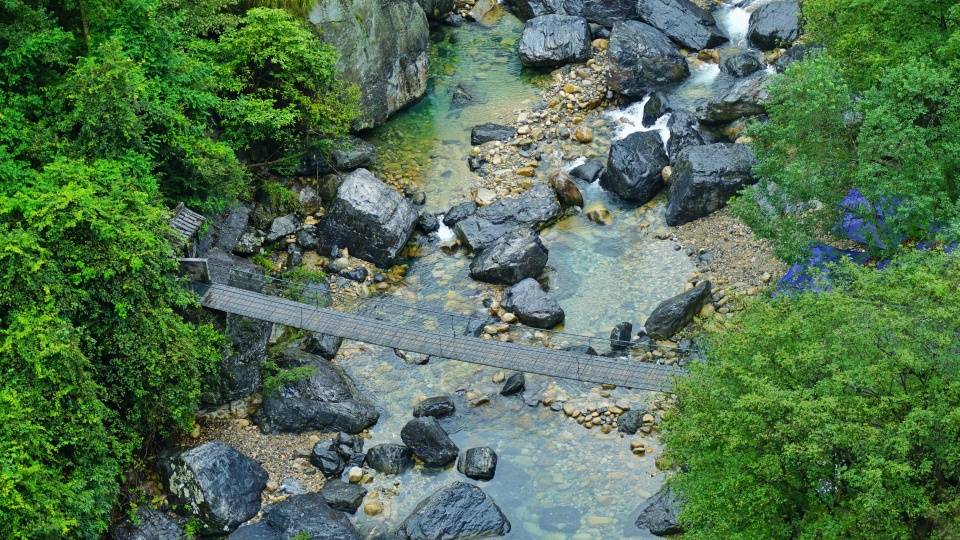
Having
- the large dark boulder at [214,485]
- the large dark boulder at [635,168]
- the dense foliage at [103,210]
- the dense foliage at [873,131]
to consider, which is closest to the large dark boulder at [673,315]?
the dense foliage at [873,131]

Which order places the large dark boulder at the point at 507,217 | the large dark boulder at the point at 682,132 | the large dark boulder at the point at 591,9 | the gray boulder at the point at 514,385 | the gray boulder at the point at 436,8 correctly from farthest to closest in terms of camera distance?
the gray boulder at the point at 436,8 → the large dark boulder at the point at 591,9 → the large dark boulder at the point at 682,132 → the large dark boulder at the point at 507,217 → the gray boulder at the point at 514,385

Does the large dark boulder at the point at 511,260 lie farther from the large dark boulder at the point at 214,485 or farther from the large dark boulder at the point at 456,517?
the large dark boulder at the point at 214,485

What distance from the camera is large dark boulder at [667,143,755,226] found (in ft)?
111

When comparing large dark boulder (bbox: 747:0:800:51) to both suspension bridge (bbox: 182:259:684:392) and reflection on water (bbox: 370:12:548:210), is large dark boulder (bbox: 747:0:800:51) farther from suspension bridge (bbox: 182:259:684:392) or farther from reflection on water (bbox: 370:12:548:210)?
suspension bridge (bbox: 182:259:684:392)

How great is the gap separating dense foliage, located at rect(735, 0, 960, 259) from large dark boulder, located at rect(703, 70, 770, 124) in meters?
6.36

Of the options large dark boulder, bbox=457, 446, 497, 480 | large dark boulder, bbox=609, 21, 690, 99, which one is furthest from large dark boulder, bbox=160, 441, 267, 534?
large dark boulder, bbox=609, 21, 690, 99

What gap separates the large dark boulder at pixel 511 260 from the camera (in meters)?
32.7

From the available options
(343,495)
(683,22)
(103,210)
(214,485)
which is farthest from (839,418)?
(683,22)

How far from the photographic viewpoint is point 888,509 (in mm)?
17016

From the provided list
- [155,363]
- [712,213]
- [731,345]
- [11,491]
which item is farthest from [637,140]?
[11,491]

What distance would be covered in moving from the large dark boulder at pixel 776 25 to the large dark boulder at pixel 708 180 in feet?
26.3

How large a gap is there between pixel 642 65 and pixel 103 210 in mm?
22826

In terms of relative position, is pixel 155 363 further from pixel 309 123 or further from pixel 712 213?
pixel 712 213

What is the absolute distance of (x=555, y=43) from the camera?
4147cm
